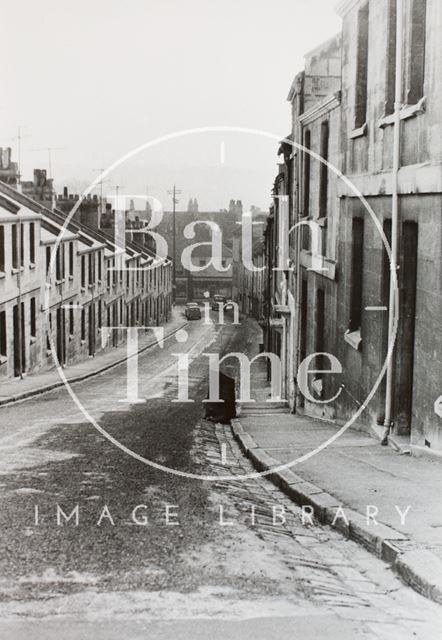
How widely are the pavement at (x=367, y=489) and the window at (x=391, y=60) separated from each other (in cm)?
459

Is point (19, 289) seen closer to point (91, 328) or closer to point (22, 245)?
point (22, 245)

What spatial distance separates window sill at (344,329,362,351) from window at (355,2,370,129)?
3245mm

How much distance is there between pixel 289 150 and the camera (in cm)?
2334

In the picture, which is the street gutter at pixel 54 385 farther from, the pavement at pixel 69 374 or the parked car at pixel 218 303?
the parked car at pixel 218 303

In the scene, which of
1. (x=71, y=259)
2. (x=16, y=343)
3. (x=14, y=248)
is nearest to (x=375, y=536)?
(x=14, y=248)

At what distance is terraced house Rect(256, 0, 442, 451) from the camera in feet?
31.0

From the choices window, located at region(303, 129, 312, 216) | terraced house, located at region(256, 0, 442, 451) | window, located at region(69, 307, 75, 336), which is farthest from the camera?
window, located at region(69, 307, 75, 336)

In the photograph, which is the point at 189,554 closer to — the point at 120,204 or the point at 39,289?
the point at 39,289

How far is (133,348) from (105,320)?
224 cm

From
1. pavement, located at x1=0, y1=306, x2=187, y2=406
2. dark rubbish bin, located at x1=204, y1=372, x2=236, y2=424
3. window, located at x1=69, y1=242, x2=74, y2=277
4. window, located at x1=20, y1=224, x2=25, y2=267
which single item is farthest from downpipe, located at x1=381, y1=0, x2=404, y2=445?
window, located at x1=69, y1=242, x2=74, y2=277

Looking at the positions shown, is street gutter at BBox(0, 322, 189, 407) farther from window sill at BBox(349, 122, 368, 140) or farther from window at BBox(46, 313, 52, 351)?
window sill at BBox(349, 122, 368, 140)

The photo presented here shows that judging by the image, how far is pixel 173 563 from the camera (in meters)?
6.00

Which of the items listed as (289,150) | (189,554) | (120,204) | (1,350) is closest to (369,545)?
(189,554)

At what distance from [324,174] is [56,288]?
2006 cm
